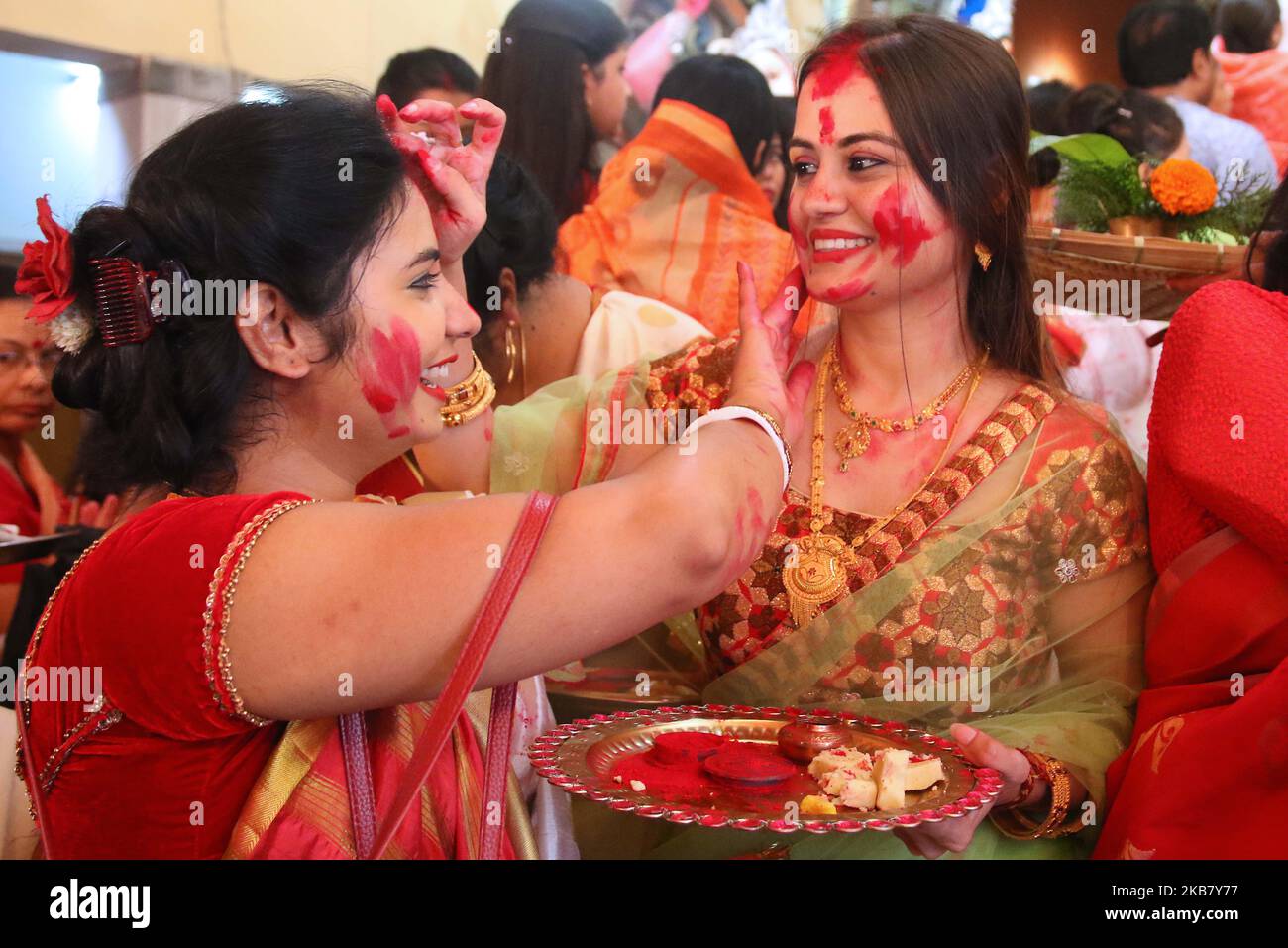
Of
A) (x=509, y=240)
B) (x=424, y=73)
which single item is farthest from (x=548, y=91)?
(x=509, y=240)

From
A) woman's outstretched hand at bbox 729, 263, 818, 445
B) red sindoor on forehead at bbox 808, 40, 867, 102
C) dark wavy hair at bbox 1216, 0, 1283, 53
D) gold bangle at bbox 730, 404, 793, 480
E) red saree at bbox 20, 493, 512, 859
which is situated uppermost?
dark wavy hair at bbox 1216, 0, 1283, 53

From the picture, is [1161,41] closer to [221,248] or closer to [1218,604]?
[1218,604]

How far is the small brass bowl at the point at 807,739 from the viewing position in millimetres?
1736

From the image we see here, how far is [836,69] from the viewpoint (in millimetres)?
2146

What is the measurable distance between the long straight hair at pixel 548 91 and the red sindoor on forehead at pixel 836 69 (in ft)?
6.06

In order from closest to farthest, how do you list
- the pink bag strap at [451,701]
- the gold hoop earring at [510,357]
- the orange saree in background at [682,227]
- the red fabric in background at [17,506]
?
the pink bag strap at [451,701] < the gold hoop earring at [510,357] < the red fabric in background at [17,506] < the orange saree in background at [682,227]

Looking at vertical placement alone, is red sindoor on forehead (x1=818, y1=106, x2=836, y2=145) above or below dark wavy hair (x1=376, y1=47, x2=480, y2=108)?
below

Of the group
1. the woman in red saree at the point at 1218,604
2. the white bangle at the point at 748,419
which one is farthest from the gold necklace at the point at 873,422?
the white bangle at the point at 748,419

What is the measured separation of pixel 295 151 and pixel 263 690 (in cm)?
61

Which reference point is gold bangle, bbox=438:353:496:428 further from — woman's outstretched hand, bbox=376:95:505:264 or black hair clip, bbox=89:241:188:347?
black hair clip, bbox=89:241:188:347

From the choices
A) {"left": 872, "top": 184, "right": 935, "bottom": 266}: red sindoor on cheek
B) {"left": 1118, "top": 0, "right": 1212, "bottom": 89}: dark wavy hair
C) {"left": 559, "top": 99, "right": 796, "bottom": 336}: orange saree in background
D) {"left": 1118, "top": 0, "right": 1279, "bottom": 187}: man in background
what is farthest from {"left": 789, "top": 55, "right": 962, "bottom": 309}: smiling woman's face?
{"left": 1118, "top": 0, "right": 1212, "bottom": 89}: dark wavy hair

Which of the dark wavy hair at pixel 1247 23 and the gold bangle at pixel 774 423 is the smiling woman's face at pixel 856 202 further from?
the dark wavy hair at pixel 1247 23

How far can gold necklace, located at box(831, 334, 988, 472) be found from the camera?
226 centimetres

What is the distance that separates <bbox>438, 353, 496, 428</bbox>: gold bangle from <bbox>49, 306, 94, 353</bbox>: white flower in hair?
0.77m
